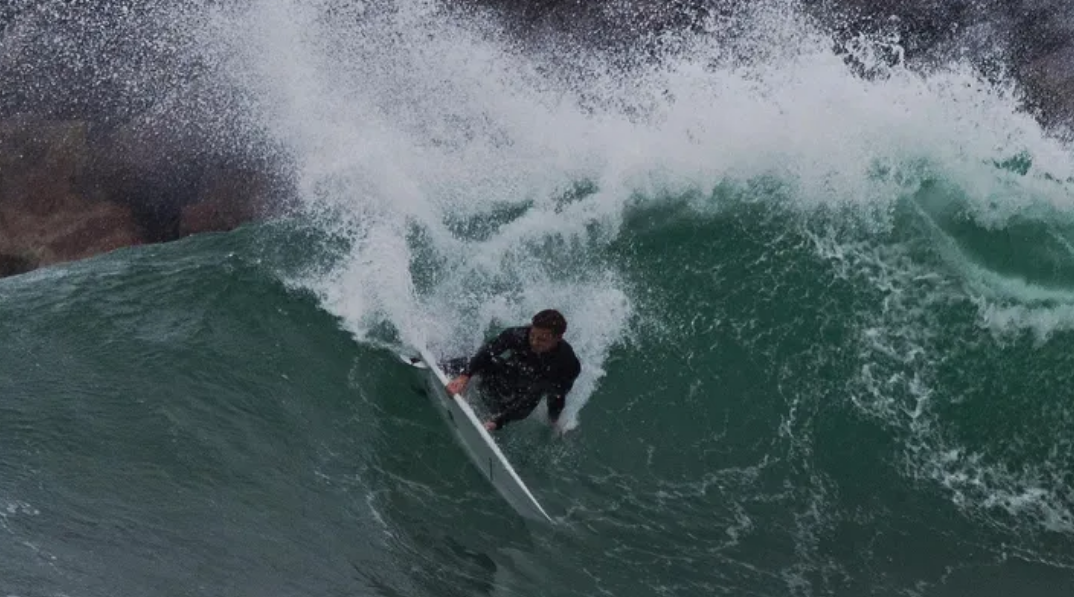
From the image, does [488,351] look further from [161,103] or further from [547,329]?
[161,103]

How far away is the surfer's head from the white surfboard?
2.45 ft

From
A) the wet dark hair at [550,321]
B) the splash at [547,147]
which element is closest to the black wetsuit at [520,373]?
the wet dark hair at [550,321]

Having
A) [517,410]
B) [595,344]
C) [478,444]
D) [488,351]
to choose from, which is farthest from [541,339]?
[595,344]

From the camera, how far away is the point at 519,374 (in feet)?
34.3

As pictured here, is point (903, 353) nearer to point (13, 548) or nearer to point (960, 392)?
point (960, 392)

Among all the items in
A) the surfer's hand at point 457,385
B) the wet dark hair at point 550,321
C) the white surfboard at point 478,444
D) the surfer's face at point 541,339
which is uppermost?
the wet dark hair at point 550,321

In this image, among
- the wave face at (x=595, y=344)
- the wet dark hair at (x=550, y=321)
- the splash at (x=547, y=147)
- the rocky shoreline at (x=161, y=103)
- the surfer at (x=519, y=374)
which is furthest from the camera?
the rocky shoreline at (x=161, y=103)

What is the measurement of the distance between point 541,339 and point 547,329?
0.45 ft

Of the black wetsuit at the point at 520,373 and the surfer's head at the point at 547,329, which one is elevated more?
the surfer's head at the point at 547,329

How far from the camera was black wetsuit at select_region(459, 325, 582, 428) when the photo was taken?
34.0 feet

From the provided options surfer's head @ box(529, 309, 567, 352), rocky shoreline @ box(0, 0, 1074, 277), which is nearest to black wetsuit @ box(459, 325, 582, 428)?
surfer's head @ box(529, 309, 567, 352)

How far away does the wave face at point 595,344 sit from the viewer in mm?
9633

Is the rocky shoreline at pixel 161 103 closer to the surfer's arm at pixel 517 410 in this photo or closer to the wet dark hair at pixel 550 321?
the surfer's arm at pixel 517 410

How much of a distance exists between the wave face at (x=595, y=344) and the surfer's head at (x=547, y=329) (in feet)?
3.15
